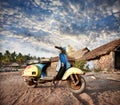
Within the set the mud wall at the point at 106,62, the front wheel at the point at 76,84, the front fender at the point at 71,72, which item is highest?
the mud wall at the point at 106,62

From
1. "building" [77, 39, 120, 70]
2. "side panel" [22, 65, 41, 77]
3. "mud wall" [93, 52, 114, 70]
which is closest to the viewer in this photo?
"side panel" [22, 65, 41, 77]

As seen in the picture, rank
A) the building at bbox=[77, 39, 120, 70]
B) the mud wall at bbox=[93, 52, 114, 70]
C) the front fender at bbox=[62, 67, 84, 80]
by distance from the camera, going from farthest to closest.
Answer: the mud wall at bbox=[93, 52, 114, 70] → the building at bbox=[77, 39, 120, 70] → the front fender at bbox=[62, 67, 84, 80]

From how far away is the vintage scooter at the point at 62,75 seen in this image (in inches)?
137

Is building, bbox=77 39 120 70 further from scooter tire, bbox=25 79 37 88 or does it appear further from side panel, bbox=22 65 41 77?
side panel, bbox=22 65 41 77

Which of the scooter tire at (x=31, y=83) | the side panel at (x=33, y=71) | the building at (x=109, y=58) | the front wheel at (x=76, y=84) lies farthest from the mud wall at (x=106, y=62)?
the side panel at (x=33, y=71)

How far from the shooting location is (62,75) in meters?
3.74

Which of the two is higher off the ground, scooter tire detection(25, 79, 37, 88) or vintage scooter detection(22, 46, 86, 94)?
vintage scooter detection(22, 46, 86, 94)

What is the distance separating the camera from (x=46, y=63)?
4.26 metres

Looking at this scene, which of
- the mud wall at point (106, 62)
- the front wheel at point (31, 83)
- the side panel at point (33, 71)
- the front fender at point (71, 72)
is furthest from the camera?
the mud wall at point (106, 62)

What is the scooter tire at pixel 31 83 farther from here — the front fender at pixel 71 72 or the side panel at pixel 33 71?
the front fender at pixel 71 72

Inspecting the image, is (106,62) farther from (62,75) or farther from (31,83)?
(62,75)

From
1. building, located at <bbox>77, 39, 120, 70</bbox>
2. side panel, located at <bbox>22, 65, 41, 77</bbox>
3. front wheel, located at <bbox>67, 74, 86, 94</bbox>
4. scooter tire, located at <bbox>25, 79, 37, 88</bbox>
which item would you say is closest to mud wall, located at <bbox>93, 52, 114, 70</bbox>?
building, located at <bbox>77, 39, 120, 70</bbox>

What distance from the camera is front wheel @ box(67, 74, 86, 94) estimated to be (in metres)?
3.45

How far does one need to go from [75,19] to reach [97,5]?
65 centimetres
